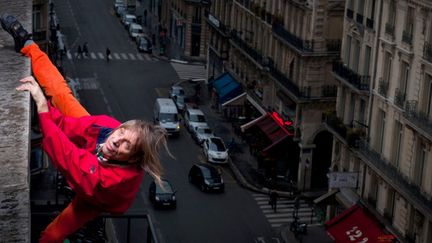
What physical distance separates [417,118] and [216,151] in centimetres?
3087

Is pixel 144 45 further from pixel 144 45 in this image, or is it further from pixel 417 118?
pixel 417 118

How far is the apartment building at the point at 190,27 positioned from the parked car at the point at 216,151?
121 feet

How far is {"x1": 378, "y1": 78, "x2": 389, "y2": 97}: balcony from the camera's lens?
61656 mm

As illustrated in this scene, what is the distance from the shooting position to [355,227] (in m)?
62.8

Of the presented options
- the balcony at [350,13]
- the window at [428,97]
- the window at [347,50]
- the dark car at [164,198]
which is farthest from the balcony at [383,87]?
the dark car at [164,198]

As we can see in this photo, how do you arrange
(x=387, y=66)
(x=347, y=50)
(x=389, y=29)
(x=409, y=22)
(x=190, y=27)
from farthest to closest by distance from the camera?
(x=190, y=27), (x=347, y=50), (x=387, y=66), (x=389, y=29), (x=409, y=22)

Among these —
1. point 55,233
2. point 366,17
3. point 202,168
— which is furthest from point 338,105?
point 55,233

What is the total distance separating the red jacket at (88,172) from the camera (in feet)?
36.4

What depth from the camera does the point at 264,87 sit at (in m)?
92.2

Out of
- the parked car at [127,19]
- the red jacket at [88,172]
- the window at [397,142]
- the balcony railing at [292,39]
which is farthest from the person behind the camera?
the parked car at [127,19]

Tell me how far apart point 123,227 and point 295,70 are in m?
23.2

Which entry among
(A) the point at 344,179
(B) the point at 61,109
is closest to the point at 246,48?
(A) the point at 344,179

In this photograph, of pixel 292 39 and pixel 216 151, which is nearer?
pixel 292 39

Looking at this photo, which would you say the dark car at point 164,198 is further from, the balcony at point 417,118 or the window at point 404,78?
the balcony at point 417,118
